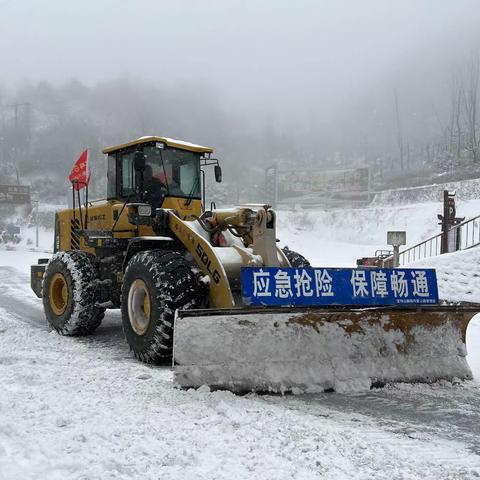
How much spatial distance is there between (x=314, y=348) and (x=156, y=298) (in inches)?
63.5

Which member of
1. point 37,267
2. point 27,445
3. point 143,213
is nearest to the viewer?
point 27,445

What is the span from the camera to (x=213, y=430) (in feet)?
11.1

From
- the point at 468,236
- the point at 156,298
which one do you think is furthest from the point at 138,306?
the point at 468,236

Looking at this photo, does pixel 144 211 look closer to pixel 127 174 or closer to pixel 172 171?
pixel 172 171

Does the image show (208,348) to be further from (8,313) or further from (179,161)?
(8,313)

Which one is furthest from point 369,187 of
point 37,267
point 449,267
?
point 37,267

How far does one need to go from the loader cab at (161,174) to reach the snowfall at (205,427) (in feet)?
6.97

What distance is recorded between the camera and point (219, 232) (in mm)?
6090

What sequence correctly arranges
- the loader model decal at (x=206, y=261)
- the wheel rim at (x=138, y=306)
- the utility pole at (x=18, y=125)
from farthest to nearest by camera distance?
the utility pole at (x=18, y=125) → the wheel rim at (x=138, y=306) → the loader model decal at (x=206, y=261)

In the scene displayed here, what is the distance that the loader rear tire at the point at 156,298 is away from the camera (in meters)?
5.00

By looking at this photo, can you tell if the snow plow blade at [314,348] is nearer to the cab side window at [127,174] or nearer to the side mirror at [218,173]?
the cab side window at [127,174]

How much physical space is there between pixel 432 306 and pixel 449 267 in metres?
7.26

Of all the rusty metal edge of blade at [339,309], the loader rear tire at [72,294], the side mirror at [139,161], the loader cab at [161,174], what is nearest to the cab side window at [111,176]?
the loader cab at [161,174]

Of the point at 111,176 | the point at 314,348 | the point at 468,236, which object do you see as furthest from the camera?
the point at 468,236
